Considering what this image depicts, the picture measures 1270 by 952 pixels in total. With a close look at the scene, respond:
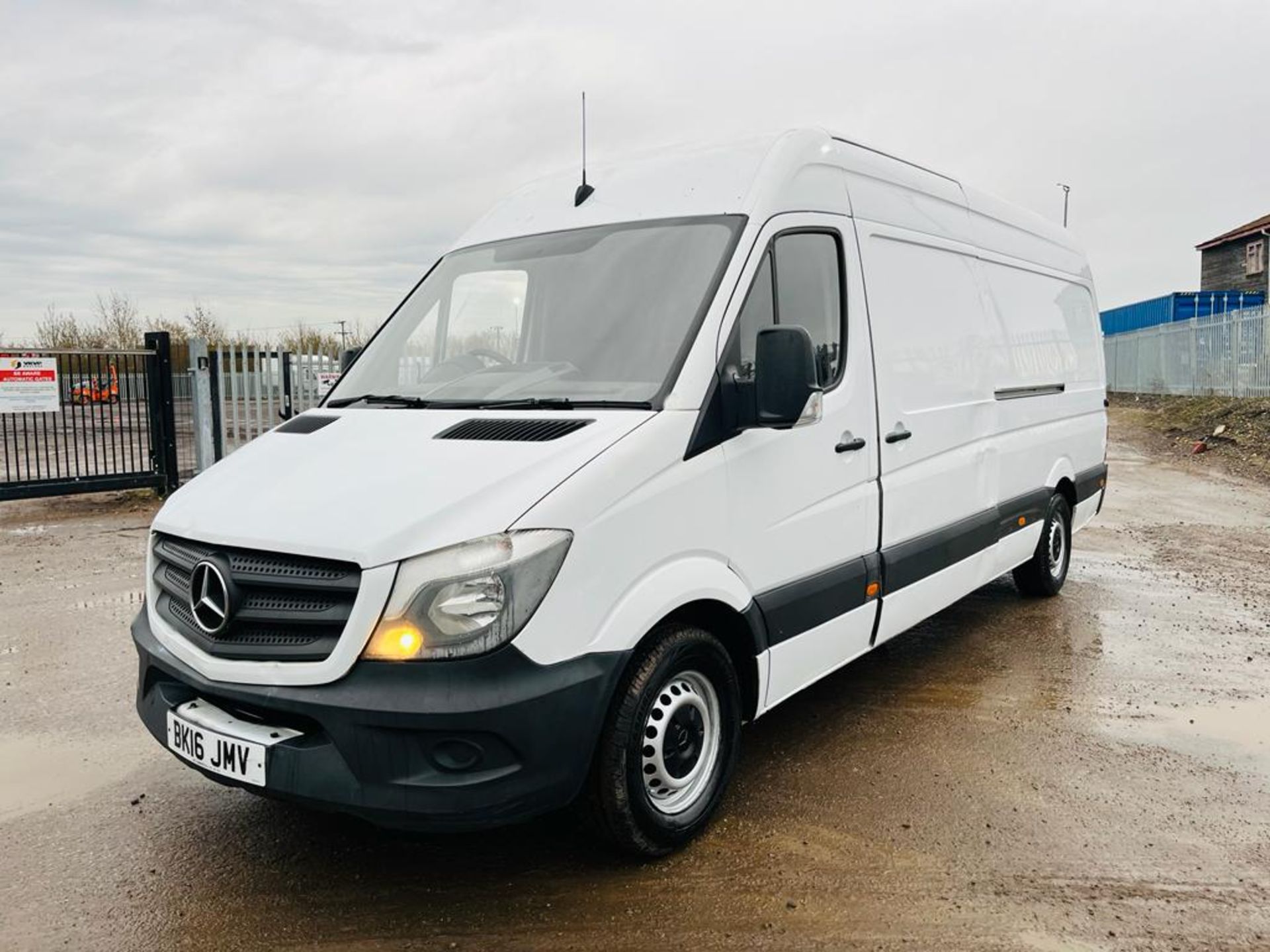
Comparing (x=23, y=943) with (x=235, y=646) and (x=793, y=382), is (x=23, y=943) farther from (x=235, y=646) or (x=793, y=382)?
(x=793, y=382)

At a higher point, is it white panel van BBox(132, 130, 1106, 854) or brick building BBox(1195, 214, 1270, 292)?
brick building BBox(1195, 214, 1270, 292)

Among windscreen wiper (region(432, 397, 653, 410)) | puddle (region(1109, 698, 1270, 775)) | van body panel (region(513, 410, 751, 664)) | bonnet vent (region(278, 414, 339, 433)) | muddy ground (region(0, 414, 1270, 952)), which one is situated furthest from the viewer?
puddle (region(1109, 698, 1270, 775))

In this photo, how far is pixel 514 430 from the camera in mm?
3357

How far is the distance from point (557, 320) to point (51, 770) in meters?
2.90

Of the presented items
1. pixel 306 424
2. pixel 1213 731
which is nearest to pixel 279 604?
pixel 306 424

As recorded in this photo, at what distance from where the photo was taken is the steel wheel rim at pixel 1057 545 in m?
7.17

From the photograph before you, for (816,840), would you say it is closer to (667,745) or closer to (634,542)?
(667,745)

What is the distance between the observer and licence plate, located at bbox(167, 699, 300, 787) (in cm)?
298

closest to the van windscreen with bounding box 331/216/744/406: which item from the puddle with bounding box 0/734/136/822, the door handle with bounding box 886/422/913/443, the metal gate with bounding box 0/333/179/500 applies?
the door handle with bounding box 886/422/913/443

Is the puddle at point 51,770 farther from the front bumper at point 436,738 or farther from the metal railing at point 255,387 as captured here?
the metal railing at point 255,387

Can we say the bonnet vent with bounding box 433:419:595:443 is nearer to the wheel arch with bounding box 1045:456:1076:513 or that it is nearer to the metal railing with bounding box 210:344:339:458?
the wheel arch with bounding box 1045:456:1076:513

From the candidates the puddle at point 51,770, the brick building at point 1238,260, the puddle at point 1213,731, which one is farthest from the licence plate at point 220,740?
the brick building at point 1238,260

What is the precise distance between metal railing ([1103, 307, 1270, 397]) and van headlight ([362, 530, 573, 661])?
1831cm

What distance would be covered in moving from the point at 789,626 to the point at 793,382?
3.42 feet
